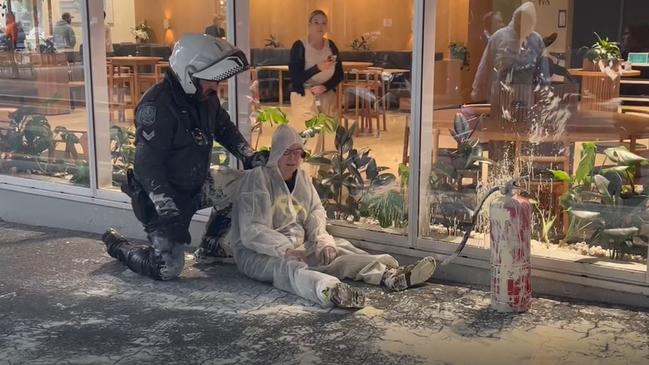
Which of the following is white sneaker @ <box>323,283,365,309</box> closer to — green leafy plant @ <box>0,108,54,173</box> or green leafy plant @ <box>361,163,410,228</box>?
green leafy plant @ <box>361,163,410,228</box>

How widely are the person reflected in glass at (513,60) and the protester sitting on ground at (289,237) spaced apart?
1.30 meters

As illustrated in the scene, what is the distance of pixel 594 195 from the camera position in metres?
4.41

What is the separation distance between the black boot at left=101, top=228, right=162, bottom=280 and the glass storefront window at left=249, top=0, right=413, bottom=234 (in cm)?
109

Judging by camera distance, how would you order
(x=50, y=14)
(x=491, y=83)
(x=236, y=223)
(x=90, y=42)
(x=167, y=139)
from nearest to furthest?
(x=167, y=139) → (x=236, y=223) → (x=491, y=83) → (x=90, y=42) → (x=50, y=14)

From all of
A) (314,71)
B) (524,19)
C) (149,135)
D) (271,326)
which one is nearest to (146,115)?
(149,135)

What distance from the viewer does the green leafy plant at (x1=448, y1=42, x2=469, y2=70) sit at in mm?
4746

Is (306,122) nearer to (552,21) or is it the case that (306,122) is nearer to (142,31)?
(142,31)

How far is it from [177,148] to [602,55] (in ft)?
8.65

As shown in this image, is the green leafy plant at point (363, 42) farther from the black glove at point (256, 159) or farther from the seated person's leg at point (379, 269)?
the seated person's leg at point (379, 269)

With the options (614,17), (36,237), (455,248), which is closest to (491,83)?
(614,17)

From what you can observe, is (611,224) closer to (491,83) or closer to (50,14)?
(491,83)

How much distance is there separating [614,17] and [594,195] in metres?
1.12

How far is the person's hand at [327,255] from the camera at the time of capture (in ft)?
14.6

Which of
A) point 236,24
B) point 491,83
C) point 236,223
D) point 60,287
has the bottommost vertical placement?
point 60,287
